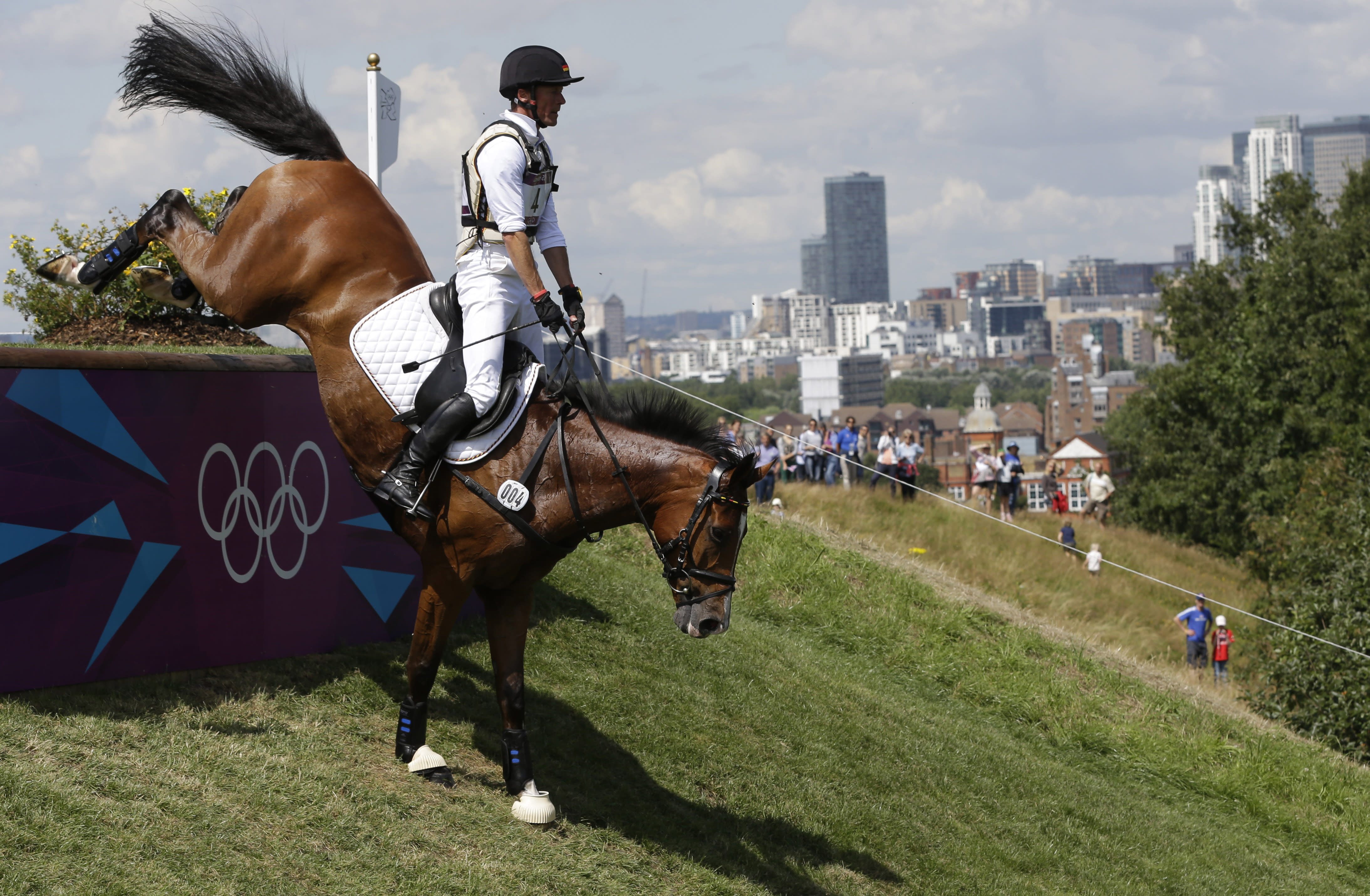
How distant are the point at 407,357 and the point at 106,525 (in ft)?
5.73

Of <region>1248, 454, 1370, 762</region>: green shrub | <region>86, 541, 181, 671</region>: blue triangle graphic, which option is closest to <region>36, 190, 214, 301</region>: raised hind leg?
<region>86, 541, 181, 671</region>: blue triangle graphic

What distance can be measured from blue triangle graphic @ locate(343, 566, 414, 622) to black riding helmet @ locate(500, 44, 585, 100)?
3282 mm

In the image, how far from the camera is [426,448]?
570cm

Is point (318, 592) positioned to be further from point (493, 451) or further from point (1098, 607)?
point (1098, 607)

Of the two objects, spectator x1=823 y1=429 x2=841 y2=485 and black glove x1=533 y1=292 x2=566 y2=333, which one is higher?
black glove x1=533 y1=292 x2=566 y2=333

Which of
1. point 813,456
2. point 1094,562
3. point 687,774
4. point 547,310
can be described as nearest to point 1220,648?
point 1094,562

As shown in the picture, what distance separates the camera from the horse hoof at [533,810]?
19.2ft

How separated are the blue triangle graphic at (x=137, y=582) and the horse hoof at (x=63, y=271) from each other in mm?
1742

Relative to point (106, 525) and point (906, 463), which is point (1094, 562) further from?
point (106, 525)

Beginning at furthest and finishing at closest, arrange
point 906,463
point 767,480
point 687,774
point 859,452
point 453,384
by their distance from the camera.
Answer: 1. point 859,452
2. point 906,463
3. point 767,480
4. point 687,774
5. point 453,384

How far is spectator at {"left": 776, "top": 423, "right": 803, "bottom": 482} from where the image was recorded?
Answer: 82.1 feet

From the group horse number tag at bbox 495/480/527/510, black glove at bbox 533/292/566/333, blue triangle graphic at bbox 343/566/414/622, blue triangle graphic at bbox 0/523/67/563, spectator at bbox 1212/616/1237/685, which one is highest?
black glove at bbox 533/292/566/333

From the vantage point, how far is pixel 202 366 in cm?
656

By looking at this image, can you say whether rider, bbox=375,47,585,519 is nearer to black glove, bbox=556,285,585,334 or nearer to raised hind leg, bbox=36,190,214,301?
black glove, bbox=556,285,585,334
